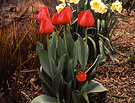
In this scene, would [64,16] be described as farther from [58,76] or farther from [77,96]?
[77,96]

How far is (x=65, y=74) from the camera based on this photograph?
1570mm

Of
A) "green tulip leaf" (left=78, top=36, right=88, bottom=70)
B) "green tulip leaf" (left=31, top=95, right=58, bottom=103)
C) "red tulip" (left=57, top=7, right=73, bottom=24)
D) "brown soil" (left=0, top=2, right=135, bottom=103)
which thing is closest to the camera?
"red tulip" (left=57, top=7, right=73, bottom=24)

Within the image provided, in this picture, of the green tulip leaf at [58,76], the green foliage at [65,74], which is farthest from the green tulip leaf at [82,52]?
the green tulip leaf at [58,76]

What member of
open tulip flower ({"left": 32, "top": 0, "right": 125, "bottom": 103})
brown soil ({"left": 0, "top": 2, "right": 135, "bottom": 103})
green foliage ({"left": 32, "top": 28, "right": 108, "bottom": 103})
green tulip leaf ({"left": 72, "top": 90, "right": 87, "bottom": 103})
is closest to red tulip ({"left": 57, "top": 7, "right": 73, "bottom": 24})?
open tulip flower ({"left": 32, "top": 0, "right": 125, "bottom": 103})

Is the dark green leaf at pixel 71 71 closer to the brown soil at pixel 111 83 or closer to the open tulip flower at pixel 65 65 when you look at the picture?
the open tulip flower at pixel 65 65

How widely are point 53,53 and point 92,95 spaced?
63 centimetres

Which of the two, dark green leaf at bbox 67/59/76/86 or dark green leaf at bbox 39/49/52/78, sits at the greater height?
dark green leaf at bbox 39/49/52/78

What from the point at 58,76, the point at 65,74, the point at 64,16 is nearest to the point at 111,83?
the point at 65,74

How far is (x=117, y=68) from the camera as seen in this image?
2.38 meters

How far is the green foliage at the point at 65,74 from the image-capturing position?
1.39m

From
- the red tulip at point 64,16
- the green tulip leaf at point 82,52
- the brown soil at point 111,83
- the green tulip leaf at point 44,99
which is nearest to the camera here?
the red tulip at point 64,16

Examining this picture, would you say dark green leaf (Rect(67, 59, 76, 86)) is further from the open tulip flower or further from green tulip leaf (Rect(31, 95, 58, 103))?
green tulip leaf (Rect(31, 95, 58, 103))

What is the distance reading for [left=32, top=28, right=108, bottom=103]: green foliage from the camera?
54.6 inches

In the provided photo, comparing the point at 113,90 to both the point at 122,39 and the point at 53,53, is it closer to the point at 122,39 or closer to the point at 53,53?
the point at 53,53
